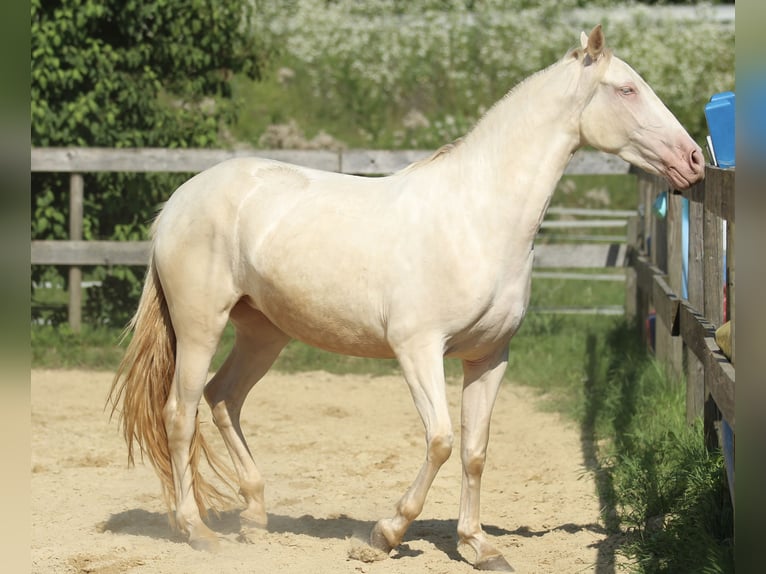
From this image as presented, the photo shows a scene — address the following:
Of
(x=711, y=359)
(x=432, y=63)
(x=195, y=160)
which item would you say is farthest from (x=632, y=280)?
(x=432, y=63)

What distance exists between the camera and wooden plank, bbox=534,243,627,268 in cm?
912

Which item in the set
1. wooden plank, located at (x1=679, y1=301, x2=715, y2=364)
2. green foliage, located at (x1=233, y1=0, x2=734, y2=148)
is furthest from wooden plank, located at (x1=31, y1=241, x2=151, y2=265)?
green foliage, located at (x1=233, y1=0, x2=734, y2=148)

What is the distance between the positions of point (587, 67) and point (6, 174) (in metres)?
3.14

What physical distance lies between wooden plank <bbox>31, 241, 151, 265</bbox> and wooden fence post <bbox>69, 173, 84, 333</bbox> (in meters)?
0.15

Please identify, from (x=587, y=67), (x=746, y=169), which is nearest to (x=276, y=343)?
(x=587, y=67)

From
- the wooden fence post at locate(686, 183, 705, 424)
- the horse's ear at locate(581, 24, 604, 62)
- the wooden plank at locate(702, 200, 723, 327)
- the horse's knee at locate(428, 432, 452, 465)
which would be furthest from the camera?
the wooden fence post at locate(686, 183, 705, 424)

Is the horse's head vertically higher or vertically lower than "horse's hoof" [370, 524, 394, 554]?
higher

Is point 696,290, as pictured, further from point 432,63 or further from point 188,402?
point 432,63

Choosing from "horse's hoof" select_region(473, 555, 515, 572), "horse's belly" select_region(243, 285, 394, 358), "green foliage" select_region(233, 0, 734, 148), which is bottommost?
"horse's hoof" select_region(473, 555, 515, 572)

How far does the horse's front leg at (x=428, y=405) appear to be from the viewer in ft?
12.2

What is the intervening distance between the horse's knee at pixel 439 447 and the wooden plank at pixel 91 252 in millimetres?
5523

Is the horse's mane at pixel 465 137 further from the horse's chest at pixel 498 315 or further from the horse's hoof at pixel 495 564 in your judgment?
the horse's hoof at pixel 495 564

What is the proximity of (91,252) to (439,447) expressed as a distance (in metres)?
5.86

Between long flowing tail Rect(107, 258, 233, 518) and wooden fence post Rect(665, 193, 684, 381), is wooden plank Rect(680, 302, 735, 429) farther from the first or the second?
long flowing tail Rect(107, 258, 233, 518)
